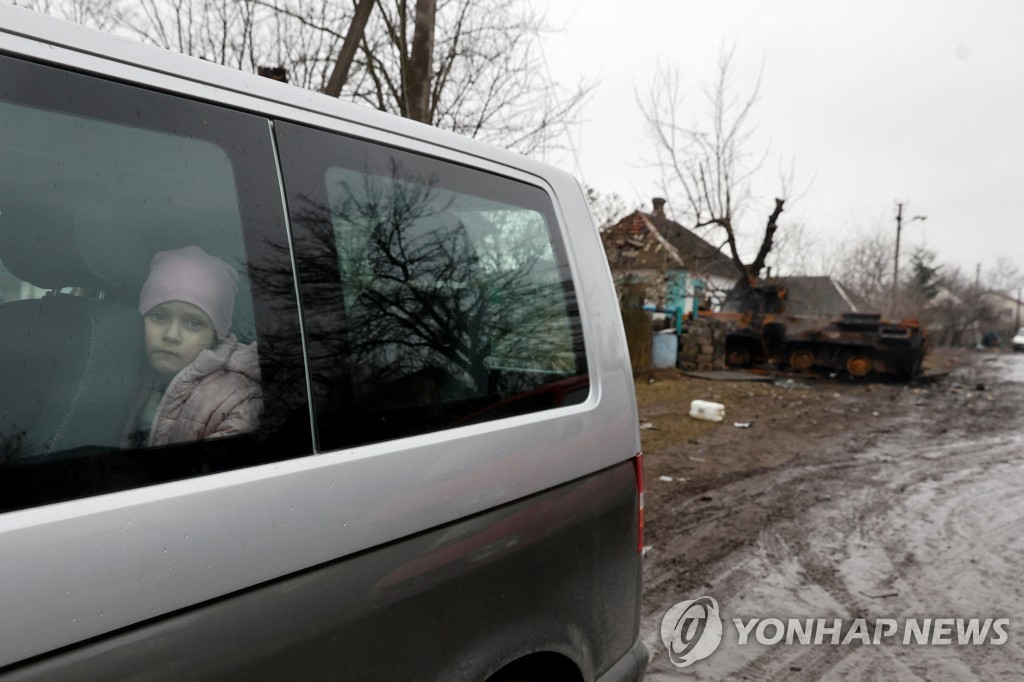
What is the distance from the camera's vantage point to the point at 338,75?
7.00 metres

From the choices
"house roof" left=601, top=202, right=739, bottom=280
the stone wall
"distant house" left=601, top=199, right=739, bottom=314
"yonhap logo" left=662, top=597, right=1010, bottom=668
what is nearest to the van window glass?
"yonhap logo" left=662, top=597, right=1010, bottom=668

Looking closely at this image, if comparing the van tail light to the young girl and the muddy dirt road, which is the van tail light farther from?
the muddy dirt road

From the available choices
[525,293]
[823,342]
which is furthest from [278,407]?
[823,342]

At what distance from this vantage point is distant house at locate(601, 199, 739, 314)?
1491cm

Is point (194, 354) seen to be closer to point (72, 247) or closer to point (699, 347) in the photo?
point (72, 247)

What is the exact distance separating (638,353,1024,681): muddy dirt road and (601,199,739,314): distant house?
535 centimetres

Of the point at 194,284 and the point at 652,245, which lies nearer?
the point at 194,284

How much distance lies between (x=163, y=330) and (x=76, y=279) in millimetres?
156

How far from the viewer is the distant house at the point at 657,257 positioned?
1491 cm

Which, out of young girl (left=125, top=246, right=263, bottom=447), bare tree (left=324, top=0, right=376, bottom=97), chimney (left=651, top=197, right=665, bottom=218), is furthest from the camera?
chimney (left=651, top=197, right=665, bottom=218)

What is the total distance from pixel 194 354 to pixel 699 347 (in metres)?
15.9

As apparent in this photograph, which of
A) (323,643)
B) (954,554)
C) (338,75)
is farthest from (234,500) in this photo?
(338,75)

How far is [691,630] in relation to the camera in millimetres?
3654

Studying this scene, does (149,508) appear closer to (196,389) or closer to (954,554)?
(196,389)
